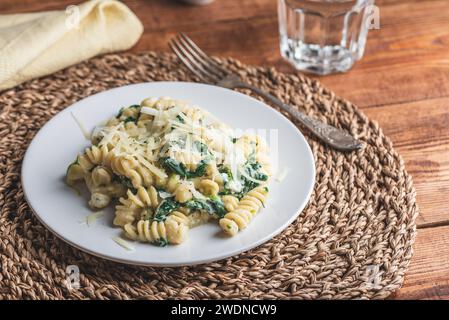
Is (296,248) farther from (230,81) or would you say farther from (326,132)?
(230,81)

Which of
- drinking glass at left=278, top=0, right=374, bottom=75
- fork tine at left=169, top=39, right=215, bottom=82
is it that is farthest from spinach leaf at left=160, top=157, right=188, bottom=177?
drinking glass at left=278, top=0, right=374, bottom=75

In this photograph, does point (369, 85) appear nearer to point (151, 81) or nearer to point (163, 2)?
point (151, 81)

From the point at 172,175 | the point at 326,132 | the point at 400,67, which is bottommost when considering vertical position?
the point at 400,67

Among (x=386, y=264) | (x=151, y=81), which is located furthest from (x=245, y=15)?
(x=386, y=264)

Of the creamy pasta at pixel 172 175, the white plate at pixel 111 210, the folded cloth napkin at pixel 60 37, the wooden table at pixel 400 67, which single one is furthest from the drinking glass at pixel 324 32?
the creamy pasta at pixel 172 175

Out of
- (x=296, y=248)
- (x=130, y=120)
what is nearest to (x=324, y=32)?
(x=130, y=120)
